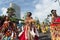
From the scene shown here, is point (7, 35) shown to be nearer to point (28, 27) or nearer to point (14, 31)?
point (14, 31)

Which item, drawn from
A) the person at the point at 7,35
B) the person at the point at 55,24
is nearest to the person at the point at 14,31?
the person at the point at 7,35

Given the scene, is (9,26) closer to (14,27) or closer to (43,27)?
(14,27)

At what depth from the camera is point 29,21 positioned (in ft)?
32.0

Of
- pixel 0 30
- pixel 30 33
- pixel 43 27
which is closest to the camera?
pixel 30 33

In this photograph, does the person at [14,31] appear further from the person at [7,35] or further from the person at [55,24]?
the person at [55,24]

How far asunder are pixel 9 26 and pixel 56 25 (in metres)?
1.94

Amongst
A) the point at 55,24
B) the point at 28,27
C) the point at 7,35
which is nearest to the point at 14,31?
the point at 7,35

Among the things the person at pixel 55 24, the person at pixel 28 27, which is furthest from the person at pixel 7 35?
the person at pixel 55 24

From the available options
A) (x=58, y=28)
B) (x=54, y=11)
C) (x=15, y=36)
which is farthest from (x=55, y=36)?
(x=15, y=36)

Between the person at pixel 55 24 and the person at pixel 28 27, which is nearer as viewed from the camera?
the person at pixel 28 27

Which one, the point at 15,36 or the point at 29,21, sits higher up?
the point at 29,21

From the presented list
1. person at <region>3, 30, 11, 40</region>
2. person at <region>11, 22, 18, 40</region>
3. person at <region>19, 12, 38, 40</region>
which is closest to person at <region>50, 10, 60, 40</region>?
person at <region>19, 12, 38, 40</region>

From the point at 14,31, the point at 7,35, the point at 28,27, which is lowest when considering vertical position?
the point at 7,35

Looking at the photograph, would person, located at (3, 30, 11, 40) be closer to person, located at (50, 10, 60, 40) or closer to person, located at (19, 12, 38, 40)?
person, located at (19, 12, 38, 40)
